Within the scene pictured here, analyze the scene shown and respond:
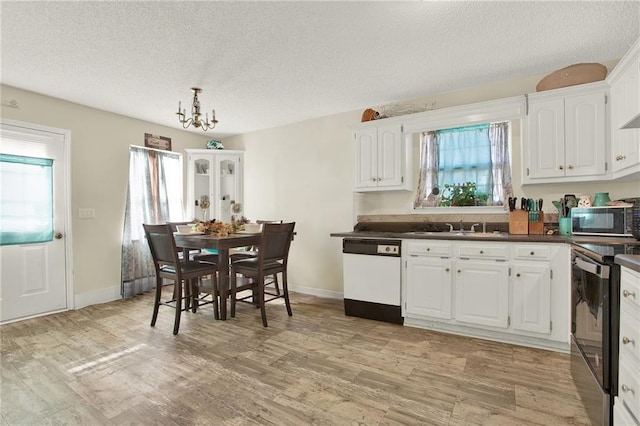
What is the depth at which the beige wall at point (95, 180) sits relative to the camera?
371 cm

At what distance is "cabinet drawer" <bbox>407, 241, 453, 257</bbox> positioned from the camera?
290cm

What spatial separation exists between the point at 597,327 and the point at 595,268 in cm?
32

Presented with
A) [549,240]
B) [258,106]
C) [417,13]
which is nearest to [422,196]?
[549,240]

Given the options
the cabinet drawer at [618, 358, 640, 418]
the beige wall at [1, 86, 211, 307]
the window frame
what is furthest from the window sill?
the beige wall at [1, 86, 211, 307]

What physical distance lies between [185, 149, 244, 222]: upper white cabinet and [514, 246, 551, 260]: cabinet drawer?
381cm

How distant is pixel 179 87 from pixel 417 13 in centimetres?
249

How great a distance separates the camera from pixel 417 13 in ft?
6.97

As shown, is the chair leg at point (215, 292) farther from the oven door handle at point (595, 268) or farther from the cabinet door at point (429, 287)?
the oven door handle at point (595, 268)

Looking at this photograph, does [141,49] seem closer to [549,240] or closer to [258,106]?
[258,106]

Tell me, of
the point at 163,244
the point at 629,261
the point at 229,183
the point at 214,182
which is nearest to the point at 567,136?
the point at 629,261

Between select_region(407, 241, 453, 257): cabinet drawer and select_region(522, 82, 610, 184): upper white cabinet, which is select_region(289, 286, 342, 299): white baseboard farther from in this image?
select_region(522, 82, 610, 184): upper white cabinet

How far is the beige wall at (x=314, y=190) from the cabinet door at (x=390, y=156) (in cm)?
33

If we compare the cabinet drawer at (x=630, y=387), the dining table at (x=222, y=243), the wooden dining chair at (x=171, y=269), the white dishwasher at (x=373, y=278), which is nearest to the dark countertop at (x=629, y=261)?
the cabinet drawer at (x=630, y=387)

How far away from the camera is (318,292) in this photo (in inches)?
174
